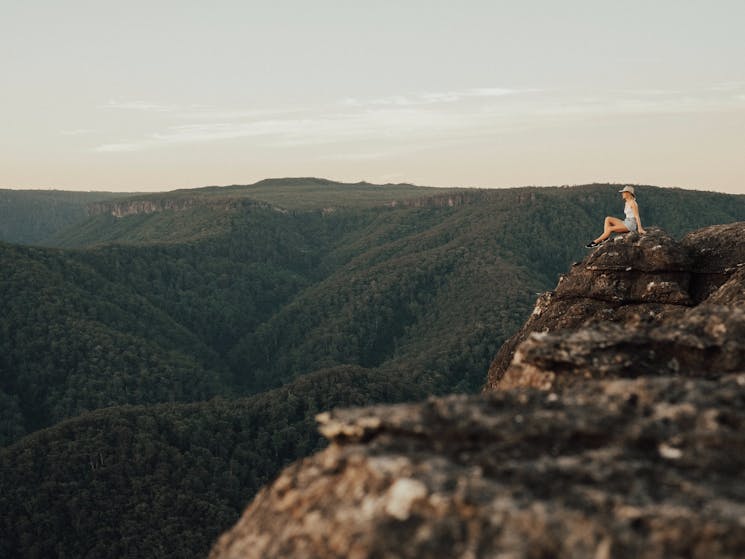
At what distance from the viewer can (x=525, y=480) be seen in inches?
369

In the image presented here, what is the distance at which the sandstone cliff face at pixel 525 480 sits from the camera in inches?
335

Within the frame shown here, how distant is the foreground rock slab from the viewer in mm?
8500

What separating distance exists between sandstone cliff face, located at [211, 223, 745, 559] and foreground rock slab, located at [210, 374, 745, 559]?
18mm

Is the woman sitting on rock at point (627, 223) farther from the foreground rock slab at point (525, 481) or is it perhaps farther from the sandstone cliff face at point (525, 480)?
the foreground rock slab at point (525, 481)

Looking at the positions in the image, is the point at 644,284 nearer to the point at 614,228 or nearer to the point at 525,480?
the point at 614,228

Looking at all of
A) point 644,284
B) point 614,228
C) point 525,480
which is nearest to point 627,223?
point 614,228

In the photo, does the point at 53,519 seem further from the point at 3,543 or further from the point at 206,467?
the point at 206,467

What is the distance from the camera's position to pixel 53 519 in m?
120

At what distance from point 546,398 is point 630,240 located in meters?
21.3

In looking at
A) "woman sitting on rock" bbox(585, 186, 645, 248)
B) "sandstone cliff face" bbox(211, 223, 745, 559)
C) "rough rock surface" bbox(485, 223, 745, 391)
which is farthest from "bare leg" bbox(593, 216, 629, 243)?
"sandstone cliff face" bbox(211, 223, 745, 559)

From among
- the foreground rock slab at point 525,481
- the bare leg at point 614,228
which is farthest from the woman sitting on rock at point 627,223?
the foreground rock slab at point 525,481

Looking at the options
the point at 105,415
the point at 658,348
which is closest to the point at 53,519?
the point at 105,415

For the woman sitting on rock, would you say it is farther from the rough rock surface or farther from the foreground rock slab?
the foreground rock slab

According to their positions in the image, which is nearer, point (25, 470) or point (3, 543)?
point (3, 543)
